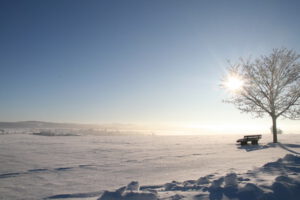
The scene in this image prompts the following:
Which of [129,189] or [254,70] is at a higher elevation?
[254,70]

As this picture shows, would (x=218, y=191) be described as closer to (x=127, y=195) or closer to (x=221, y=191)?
(x=221, y=191)

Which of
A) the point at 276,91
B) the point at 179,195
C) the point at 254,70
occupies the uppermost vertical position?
the point at 254,70

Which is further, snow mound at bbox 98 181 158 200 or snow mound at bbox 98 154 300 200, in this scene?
snow mound at bbox 98 181 158 200

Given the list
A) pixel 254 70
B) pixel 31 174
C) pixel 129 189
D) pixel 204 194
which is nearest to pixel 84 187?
pixel 129 189

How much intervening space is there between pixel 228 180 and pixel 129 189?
242cm

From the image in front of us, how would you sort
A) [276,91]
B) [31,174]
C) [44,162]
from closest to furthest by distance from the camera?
[31,174], [44,162], [276,91]

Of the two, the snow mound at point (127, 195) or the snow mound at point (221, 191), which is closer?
the snow mound at point (221, 191)

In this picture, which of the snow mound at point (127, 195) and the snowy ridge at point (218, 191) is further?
the snow mound at point (127, 195)

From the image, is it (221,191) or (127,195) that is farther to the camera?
(221,191)

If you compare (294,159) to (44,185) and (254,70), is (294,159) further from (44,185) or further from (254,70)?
(254,70)

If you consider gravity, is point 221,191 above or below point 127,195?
above

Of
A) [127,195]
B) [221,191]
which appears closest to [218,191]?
[221,191]

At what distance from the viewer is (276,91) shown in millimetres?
22062

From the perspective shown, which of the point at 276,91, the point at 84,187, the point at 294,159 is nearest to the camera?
the point at 84,187
